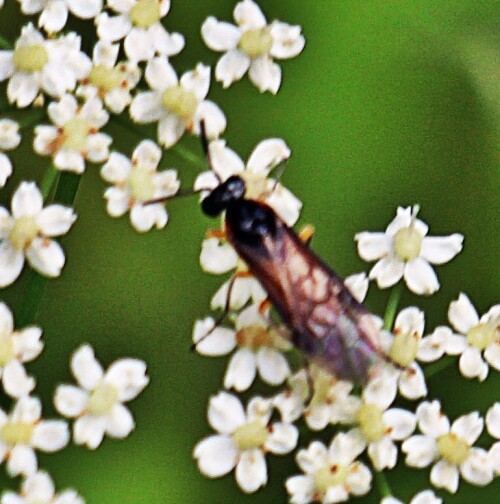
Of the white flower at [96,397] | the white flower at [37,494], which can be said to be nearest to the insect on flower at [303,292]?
the white flower at [96,397]

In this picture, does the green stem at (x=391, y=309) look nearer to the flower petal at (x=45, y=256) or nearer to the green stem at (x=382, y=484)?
the green stem at (x=382, y=484)

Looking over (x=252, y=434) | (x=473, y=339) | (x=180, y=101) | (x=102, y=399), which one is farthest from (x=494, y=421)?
(x=180, y=101)

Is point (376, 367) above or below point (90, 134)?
below


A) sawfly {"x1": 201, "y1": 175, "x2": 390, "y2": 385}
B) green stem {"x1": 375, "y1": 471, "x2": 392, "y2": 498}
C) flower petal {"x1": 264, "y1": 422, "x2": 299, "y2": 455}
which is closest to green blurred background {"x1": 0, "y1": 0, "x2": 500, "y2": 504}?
green stem {"x1": 375, "y1": 471, "x2": 392, "y2": 498}

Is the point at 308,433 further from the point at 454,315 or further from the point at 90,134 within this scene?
the point at 90,134

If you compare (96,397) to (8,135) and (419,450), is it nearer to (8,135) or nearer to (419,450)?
(8,135)

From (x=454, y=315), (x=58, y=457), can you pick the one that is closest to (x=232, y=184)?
(x=454, y=315)

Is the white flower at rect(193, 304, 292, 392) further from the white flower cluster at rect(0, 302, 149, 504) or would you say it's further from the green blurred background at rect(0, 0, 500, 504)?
the green blurred background at rect(0, 0, 500, 504)
